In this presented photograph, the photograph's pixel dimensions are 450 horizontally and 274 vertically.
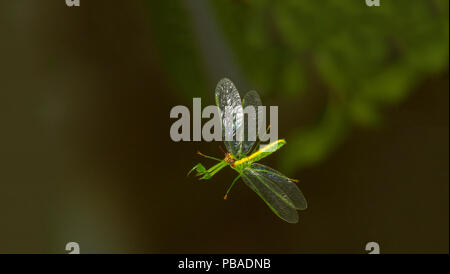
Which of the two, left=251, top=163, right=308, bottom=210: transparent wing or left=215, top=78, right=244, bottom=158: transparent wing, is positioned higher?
left=215, top=78, right=244, bottom=158: transparent wing

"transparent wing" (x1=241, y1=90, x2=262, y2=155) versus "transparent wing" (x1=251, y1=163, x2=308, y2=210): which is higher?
"transparent wing" (x1=241, y1=90, x2=262, y2=155)

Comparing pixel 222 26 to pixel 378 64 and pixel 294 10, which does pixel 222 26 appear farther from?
pixel 378 64

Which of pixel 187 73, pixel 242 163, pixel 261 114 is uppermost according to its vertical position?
pixel 187 73

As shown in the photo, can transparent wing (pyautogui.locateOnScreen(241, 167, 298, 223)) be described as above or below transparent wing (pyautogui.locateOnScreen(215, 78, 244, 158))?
below

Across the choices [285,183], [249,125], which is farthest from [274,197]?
[249,125]

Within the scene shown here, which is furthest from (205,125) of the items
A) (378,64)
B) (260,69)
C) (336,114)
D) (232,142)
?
(378,64)

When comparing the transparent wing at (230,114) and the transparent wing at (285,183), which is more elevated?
the transparent wing at (230,114)
